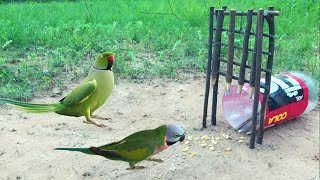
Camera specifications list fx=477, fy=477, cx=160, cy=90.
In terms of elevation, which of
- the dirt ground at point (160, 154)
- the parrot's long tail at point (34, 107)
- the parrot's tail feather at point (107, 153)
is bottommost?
the dirt ground at point (160, 154)

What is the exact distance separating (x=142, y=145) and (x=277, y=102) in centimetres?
207

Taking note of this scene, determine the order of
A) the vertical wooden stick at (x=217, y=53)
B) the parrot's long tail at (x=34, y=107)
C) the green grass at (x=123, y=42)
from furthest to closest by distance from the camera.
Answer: the green grass at (x=123, y=42) → the vertical wooden stick at (x=217, y=53) → the parrot's long tail at (x=34, y=107)

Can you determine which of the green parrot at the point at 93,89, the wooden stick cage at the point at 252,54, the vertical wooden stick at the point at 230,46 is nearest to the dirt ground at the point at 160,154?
the wooden stick cage at the point at 252,54

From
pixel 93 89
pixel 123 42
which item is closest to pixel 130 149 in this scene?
pixel 93 89

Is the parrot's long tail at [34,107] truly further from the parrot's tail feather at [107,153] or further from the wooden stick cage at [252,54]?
the wooden stick cage at [252,54]

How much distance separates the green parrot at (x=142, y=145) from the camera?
206 cm

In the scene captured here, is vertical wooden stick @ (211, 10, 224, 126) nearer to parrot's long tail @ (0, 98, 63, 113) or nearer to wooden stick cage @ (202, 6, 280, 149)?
wooden stick cage @ (202, 6, 280, 149)

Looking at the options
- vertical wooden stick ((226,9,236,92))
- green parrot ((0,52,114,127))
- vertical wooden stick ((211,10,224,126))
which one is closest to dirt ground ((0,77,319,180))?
vertical wooden stick ((211,10,224,126))

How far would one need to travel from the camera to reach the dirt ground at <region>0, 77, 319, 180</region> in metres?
3.33

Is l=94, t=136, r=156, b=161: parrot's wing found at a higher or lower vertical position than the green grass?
higher

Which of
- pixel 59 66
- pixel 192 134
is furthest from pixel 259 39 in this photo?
pixel 59 66

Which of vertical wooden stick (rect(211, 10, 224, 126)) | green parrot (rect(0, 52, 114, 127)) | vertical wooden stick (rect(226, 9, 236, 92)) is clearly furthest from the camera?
vertical wooden stick (rect(211, 10, 224, 126))

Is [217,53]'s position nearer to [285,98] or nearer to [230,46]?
[230,46]

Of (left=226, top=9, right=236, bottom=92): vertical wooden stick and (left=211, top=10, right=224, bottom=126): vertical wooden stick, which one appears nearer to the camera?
(left=226, top=9, right=236, bottom=92): vertical wooden stick
